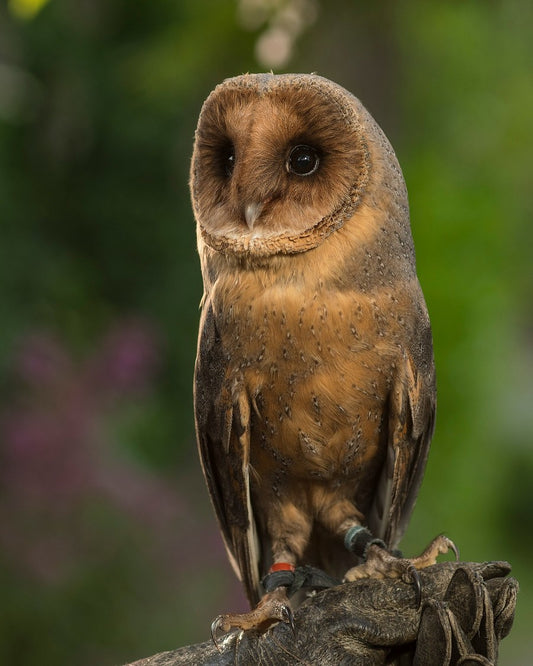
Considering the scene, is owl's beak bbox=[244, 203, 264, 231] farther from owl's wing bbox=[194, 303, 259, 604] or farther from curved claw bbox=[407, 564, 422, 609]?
curved claw bbox=[407, 564, 422, 609]

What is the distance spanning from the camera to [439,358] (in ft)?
12.6

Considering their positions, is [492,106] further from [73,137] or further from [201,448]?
[201,448]

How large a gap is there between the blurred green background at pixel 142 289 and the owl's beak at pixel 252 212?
5.68ft

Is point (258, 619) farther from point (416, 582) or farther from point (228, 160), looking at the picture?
point (228, 160)

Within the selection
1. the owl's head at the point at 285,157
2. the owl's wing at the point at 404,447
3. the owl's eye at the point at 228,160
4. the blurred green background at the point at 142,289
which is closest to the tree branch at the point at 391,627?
the owl's wing at the point at 404,447

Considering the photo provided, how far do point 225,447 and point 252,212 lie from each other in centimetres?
41

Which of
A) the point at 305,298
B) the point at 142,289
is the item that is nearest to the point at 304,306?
the point at 305,298

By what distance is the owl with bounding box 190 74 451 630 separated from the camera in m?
1.42

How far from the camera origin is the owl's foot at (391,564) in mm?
1496

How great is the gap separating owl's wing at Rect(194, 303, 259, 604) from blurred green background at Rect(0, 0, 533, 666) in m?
1.68

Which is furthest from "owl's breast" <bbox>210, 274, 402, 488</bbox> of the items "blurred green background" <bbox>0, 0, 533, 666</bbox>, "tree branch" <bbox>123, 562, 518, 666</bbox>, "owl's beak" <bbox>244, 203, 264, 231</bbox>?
"blurred green background" <bbox>0, 0, 533, 666</bbox>

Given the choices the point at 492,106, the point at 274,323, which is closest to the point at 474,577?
Answer: the point at 274,323

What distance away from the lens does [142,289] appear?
399 cm

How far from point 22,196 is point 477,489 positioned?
2.41 metres
